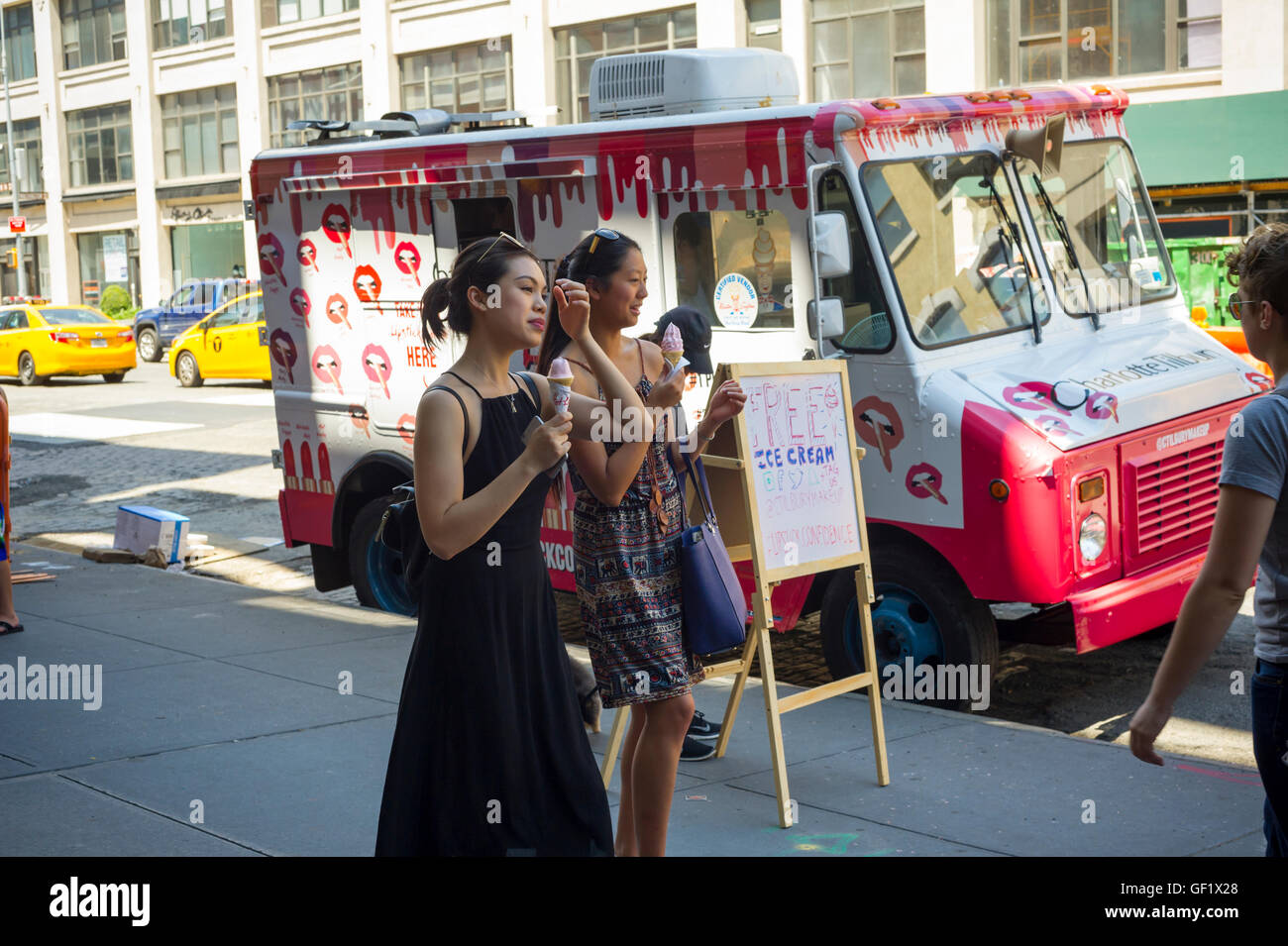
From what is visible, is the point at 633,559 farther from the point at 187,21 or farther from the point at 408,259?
the point at 187,21

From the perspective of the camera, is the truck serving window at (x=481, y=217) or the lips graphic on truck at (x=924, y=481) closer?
the lips graphic on truck at (x=924, y=481)

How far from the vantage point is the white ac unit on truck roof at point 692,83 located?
737 cm

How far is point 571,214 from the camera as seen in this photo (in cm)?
748

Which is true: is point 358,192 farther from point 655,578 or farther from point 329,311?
point 655,578

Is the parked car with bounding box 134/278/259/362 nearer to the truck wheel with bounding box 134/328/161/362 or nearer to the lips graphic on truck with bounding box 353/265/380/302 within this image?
the truck wheel with bounding box 134/328/161/362

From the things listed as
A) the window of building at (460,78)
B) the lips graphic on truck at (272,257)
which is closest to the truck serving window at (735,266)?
the lips graphic on truck at (272,257)

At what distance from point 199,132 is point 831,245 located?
1714 inches

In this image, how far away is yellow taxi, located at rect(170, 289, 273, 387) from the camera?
79.6 ft

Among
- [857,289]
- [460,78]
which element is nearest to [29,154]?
[460,78]

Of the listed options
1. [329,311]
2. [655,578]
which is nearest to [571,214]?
[329,311]

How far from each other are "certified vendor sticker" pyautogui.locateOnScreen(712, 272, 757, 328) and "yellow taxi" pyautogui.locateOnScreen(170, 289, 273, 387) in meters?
18.0

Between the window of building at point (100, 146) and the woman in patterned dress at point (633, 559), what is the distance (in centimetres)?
4909

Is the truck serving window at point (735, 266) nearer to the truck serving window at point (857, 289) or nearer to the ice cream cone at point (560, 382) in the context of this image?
the truck serving window at point (857, 289)

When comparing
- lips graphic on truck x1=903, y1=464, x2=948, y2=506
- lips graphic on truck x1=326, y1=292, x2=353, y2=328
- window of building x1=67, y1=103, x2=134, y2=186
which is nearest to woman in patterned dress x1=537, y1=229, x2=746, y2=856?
lips graphic on truck x1=903, y1=464, x2=948, y2=506
